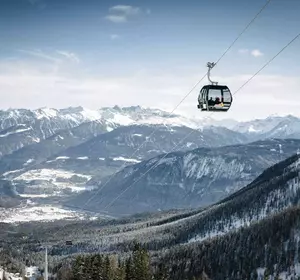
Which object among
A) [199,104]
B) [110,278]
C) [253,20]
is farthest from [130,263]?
[253,20]

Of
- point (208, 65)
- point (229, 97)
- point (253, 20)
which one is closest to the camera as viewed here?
point (253, 20)

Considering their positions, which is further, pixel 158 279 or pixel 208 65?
pixel 158 279

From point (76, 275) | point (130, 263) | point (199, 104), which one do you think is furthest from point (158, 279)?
point (199, 104)

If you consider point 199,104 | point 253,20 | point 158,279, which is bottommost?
point 158,279

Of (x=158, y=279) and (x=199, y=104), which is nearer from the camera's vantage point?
(x=199, y=104)

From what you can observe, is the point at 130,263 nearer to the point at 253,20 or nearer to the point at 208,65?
the point at 208,65

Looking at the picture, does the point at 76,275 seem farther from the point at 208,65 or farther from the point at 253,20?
the point at 253,20

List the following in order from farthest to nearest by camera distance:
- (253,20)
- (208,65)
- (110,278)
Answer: (110,278) → (208,65) → (253,20)

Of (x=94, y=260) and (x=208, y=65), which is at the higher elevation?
(x=208, y=65)

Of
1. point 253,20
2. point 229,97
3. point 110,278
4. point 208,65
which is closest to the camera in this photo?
point 253,20
